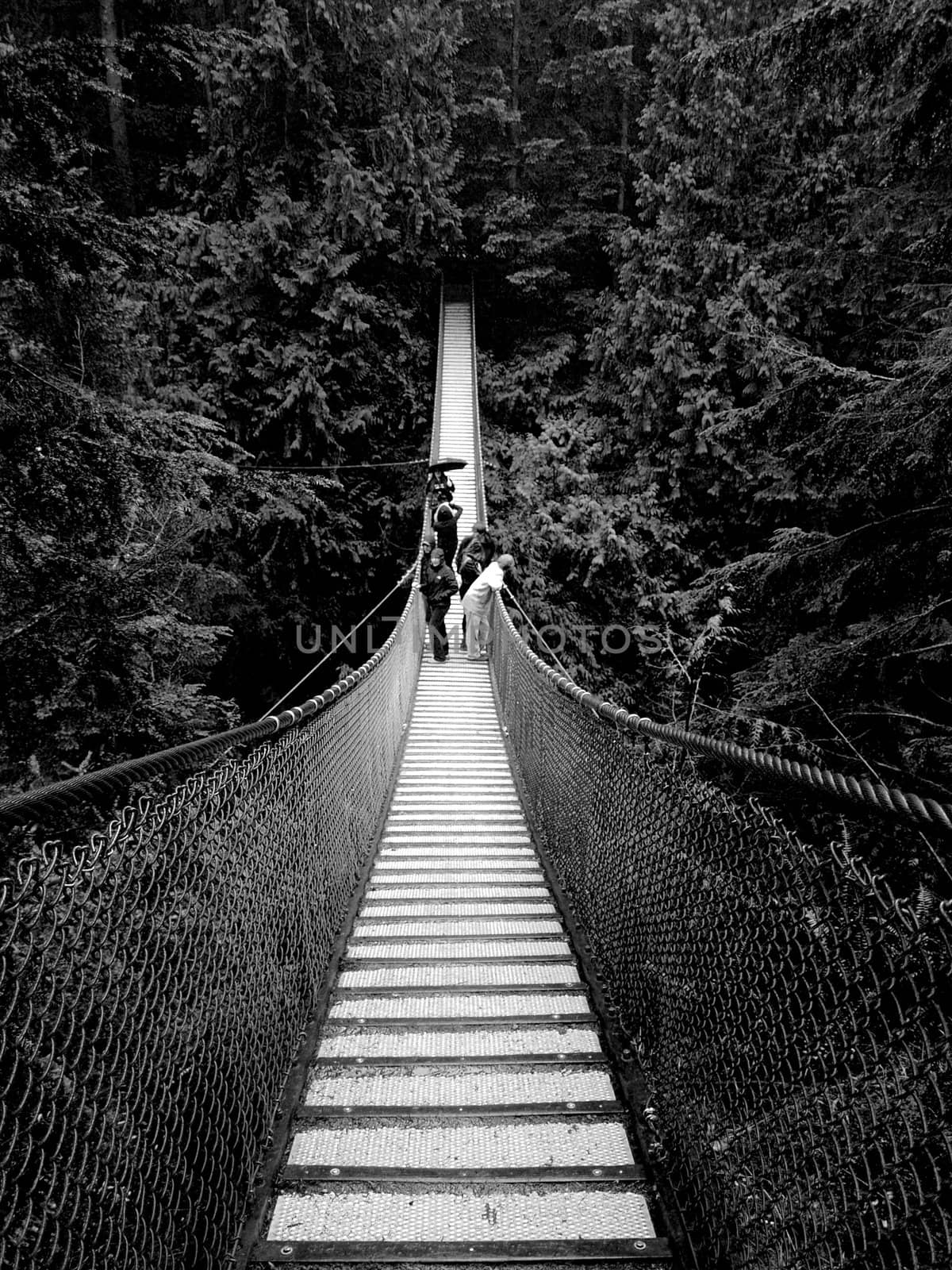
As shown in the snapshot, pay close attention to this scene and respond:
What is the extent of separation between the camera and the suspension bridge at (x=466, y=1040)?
3.61 ft

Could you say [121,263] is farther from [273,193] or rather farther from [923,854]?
[273,193]

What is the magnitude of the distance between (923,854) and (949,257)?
357cm

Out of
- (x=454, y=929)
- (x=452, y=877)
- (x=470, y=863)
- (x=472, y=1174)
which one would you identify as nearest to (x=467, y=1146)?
(x=472, y=1174)

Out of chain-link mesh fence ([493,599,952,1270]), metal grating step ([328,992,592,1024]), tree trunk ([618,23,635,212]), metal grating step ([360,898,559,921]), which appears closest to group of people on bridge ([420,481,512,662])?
metal grating step ([360,898,559,921])

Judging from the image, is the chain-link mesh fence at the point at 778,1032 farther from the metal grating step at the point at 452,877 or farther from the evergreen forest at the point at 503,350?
the metal grating step at the point at 452,877

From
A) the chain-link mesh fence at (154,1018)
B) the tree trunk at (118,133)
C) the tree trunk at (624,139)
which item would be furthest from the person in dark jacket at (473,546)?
the tree trunk at (624,139)

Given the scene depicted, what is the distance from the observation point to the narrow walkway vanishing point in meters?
1.62

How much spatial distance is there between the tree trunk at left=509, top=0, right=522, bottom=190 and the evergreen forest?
16cm

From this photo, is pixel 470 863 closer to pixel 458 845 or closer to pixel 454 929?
pixel 458 845

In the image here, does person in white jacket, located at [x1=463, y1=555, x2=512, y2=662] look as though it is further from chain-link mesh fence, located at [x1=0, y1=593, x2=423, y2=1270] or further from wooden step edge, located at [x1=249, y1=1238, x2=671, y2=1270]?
wooden step edge, located at [x1=249, y1=1238, x2=671, y2=1270]

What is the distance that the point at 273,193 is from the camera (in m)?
Result: 12.0

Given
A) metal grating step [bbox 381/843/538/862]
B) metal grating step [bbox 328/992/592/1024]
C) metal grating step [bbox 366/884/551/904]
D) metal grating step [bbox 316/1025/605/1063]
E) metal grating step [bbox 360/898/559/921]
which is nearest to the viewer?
metal grating step [bbox 316/1025/605/1063]

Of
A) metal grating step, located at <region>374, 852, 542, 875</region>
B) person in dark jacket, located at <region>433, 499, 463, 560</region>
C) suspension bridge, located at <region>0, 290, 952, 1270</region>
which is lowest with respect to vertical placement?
metal grating step, located at <region>374, 852, 542, 875</region>

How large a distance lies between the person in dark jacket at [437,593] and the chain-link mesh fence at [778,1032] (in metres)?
5.47
